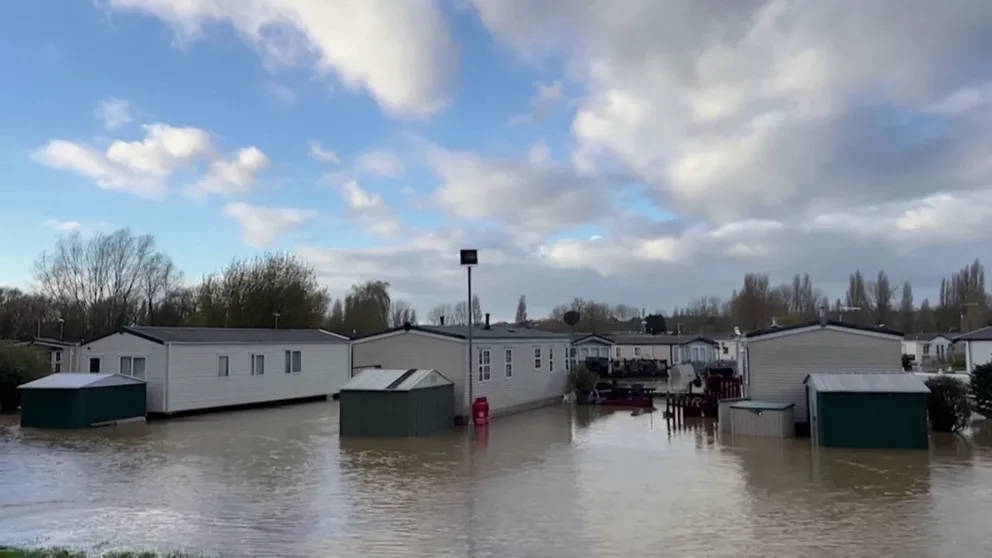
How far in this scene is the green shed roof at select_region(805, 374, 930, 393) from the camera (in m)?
16.5

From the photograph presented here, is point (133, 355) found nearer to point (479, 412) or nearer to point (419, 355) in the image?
point (419, 355)

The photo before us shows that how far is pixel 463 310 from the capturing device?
9181 centimetres

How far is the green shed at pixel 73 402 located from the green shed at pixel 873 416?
1902 centimetres

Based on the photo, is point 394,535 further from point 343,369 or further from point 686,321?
point 686,321

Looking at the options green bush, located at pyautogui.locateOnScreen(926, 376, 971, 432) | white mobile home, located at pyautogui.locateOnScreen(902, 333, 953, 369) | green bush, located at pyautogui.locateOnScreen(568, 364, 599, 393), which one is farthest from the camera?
white mobile home, located at pyautogui.locateOnScreen(902, 333, 953, 369)

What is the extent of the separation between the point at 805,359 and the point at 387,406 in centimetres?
1086

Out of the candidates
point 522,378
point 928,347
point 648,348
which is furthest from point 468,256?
point 928,347

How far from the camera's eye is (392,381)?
19.4 metres

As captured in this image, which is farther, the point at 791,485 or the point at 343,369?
the point at 343,369

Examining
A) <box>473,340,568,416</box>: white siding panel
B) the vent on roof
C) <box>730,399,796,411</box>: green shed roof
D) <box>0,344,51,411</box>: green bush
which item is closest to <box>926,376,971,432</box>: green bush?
<box>730,399,796,411</box>: green shed roof

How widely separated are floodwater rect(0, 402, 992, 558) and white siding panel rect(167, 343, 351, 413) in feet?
17.6

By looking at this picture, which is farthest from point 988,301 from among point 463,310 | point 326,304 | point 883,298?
point 326,304

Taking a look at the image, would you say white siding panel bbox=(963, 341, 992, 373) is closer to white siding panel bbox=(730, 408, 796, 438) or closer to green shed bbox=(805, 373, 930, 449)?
white siding panel bbox=(730, 408, 796, 438)

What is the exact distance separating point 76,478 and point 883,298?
9080 cm
